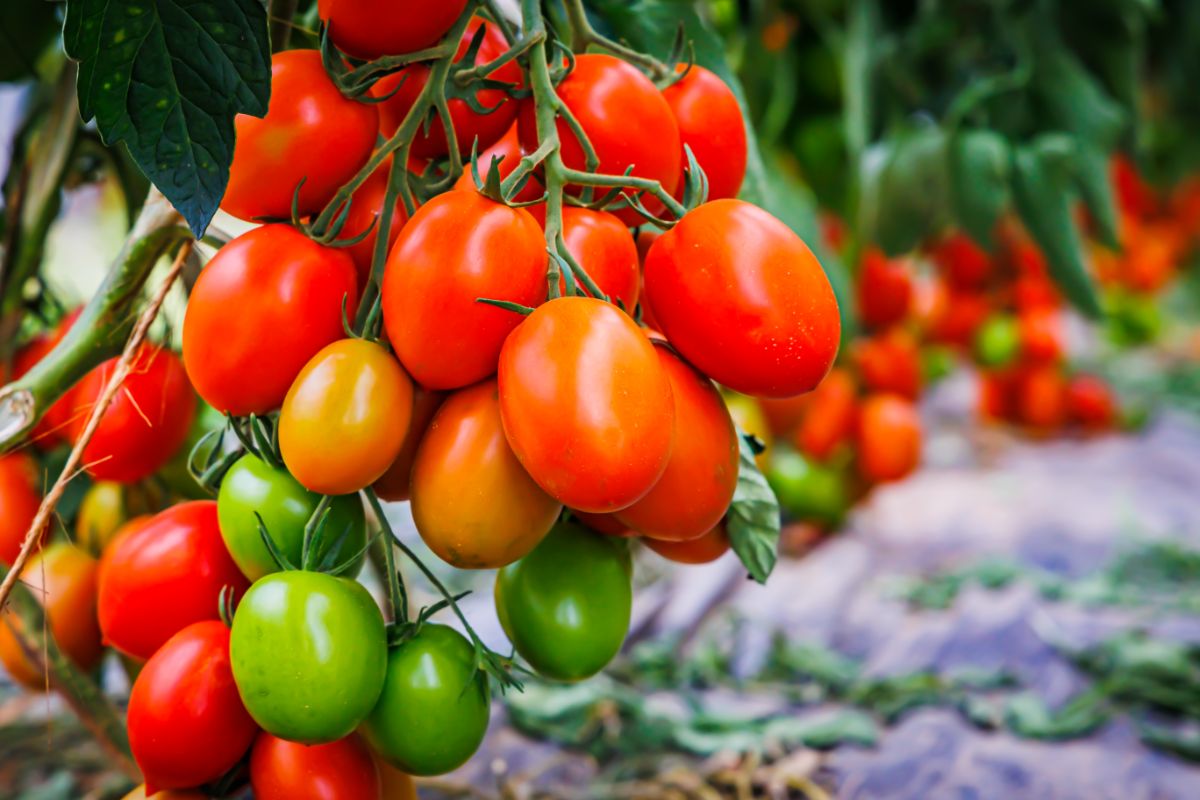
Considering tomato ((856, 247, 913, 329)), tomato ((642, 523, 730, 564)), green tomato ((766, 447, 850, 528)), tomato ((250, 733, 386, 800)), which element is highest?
tomato ((642, 523, 730, 564))

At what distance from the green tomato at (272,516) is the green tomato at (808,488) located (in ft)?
4.22

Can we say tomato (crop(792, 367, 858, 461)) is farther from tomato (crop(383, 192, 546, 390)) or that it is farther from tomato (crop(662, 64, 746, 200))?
tomato (crop(383, 192, 546, 390))

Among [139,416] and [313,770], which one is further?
[139,416]

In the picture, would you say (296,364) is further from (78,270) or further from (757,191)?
(78,270)

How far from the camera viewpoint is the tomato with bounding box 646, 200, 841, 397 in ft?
1.32

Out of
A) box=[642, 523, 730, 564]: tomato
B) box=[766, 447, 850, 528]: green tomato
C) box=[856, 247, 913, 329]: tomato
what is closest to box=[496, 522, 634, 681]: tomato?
box=[642, 523, 730, 564]: tomato

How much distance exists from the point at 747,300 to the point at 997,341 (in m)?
1.90

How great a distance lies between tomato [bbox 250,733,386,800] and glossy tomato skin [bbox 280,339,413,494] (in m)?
0.14

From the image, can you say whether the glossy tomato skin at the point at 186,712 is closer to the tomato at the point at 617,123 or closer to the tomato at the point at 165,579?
the tomato at the point at 165,579

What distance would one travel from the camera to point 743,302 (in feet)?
1.31

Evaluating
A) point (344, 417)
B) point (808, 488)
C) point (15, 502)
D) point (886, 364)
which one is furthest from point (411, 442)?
point (886, 364)

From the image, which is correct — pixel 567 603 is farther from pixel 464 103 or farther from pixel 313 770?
pixel 464 103

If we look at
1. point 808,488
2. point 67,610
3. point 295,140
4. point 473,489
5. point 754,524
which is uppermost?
point 295,140

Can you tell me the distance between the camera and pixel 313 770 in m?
0.45
